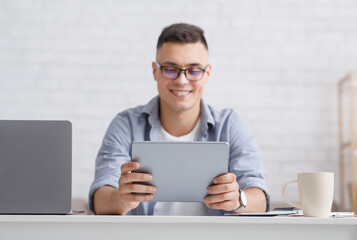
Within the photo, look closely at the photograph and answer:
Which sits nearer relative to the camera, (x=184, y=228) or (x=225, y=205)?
(x=184, y=228)

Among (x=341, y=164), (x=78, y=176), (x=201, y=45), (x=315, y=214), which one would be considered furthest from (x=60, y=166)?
(x=341, y=164)

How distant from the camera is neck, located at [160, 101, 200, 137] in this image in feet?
7.43

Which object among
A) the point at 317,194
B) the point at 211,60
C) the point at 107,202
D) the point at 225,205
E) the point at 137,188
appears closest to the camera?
the point at 317,194

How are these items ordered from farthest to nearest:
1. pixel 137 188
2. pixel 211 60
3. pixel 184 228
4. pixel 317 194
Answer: pixel 211 60, pixel 137 188, pixel 317 194, pixel 184 228

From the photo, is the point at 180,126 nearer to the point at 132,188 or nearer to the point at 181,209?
the point at 181,209

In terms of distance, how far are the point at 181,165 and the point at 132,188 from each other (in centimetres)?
18

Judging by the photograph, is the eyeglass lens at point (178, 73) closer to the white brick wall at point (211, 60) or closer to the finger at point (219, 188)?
the finger at point (219, 188)

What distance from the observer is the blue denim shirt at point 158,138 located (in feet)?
6.74

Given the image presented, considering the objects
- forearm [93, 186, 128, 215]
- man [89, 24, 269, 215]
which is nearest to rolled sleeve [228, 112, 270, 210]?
man [89, 24, 269, 215]

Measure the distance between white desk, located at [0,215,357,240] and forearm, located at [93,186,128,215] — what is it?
0.48 meters

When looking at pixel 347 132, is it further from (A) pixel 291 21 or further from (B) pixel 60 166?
(B) pixel 60 166

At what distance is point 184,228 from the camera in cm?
113

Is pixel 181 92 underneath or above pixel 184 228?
above

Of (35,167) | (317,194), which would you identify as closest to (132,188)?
(35,167)
